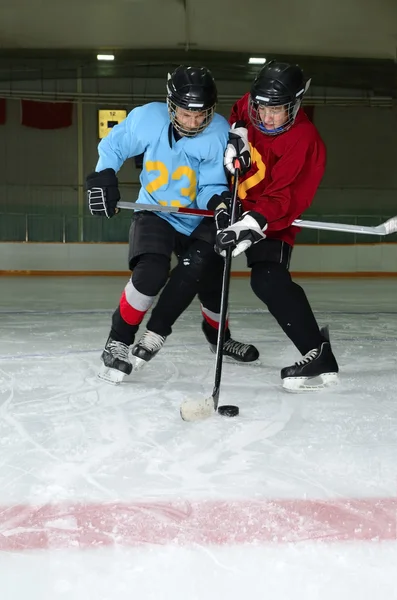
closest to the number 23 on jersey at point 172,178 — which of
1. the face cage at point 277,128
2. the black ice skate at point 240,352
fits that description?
the face cage at point 277,128

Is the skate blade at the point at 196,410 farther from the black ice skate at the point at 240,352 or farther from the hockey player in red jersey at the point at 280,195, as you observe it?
the black ice skate at the point at 240,352

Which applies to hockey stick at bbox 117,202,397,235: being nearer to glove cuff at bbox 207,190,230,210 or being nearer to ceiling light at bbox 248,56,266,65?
glove cuff at bbox 207,190,230,210

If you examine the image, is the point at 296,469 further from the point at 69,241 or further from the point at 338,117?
the point at 338,117

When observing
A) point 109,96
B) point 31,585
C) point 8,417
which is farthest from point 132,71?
point 31,585

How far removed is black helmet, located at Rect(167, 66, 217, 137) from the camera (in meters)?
1.82

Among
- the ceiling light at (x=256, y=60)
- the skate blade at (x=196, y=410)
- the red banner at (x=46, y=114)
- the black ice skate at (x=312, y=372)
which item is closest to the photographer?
the skate blade at (x=196, y=410)

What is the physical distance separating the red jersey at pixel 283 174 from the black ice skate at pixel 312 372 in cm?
35

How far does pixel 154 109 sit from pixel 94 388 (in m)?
0.82

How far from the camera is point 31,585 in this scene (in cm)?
83

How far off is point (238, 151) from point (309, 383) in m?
0.66

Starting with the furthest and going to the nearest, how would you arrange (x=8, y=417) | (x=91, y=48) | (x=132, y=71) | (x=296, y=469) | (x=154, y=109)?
(x=132, y=71), (x=91, y=48), (x=154, y=109), (x=8, y=417), (x=296, y=469)

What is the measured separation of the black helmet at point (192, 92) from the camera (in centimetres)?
182

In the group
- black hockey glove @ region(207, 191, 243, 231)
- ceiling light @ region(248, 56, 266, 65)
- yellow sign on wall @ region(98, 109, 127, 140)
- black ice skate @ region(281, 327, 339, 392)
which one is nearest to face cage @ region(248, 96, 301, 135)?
black hockey glove @ region(207, 191, 243, 231)

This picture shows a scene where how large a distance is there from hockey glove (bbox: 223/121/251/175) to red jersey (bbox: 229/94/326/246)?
69 mm
